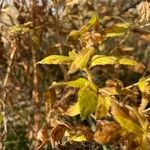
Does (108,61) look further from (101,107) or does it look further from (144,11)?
(144,11)

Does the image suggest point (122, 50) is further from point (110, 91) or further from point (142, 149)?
point (142, 149)

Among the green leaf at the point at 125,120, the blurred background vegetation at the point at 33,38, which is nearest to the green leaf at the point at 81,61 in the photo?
the green leaf at the point at 125,120

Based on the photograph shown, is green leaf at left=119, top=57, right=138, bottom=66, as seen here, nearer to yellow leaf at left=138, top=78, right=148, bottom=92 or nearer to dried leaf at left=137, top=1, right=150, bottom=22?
yellow leaf at left=138, top=78, right=148, bottom=92

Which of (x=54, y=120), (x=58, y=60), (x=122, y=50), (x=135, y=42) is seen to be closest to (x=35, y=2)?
(x=122, y=50)

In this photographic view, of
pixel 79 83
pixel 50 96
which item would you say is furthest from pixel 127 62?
pixel 50 96

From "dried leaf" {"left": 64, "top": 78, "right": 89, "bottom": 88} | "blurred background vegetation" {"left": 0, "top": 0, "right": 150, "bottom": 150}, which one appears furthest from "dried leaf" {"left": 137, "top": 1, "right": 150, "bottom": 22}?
"dried leaf" {"left": 64, "top": 78, "right": 89, "bottom": 88}

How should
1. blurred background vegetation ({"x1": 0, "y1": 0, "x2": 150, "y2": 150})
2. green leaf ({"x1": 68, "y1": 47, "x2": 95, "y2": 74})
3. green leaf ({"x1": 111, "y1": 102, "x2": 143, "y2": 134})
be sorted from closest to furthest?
green leaf ({"x1": 111, "y1": 102, "x2": 143, "y2": 134}) → green leaf ({"x1": 68, "y1": 47, "x2": 95, "y2": 74}) → blurred background vegetation ({"x1": 0, "y1": 0, "x2": 150, "y2": 150})

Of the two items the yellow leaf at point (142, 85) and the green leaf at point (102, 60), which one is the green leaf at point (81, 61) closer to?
the green leaf at point (102, 60)
